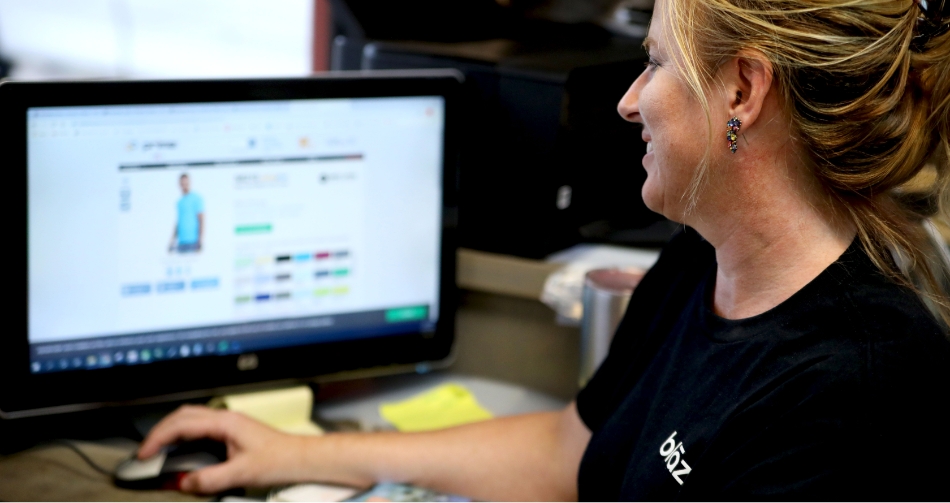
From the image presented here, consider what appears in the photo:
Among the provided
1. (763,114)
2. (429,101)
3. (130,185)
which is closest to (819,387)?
(763,114)

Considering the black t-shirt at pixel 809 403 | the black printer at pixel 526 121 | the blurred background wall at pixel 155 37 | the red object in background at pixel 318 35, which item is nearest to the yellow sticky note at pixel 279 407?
the black printer at pixel 526 121

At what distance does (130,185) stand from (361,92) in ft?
0.96

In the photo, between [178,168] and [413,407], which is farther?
[413,407]

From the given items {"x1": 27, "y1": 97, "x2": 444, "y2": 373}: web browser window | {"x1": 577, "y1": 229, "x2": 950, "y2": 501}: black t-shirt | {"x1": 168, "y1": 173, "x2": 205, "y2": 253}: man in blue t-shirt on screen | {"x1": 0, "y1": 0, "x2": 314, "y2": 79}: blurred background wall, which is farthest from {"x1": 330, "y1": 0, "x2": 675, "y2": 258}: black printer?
{"x1": 0, "y1": 0, "x2": 314, "y2": 79}: blurred background wall

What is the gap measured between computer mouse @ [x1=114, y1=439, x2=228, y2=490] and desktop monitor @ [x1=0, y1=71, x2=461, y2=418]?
90 mm

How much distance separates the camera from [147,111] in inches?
41.8

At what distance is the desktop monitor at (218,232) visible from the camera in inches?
41.1

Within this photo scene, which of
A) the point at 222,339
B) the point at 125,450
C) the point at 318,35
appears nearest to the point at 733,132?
the point at 222,339

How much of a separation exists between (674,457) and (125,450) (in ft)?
2.20

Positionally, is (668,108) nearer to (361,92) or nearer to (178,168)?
(361,92)

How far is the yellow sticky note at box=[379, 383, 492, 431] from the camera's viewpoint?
4.14 ft

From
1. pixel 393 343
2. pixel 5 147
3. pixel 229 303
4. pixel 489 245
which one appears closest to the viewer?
pixel 5 147

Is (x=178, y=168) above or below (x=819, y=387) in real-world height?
above

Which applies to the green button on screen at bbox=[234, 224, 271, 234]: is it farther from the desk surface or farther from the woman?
the woman
